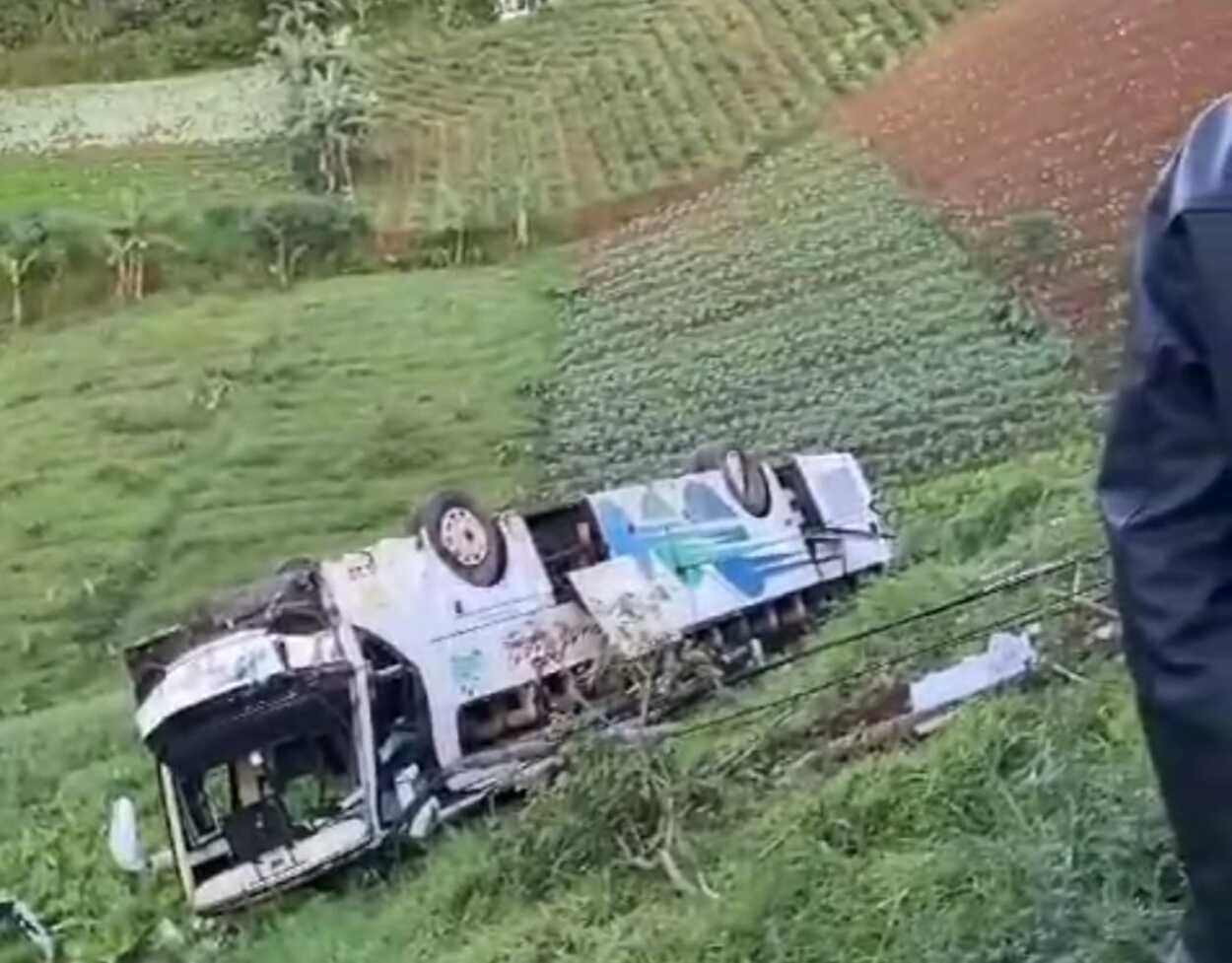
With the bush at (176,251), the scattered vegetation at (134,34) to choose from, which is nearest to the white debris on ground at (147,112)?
the scattered vegetation at (134,34)

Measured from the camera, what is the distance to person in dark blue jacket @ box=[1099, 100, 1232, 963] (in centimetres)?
67

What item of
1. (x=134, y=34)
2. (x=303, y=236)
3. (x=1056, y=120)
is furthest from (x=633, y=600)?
(x=134, y=34)

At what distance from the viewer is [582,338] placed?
5559 millimetres

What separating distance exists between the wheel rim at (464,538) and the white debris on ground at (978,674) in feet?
3.30

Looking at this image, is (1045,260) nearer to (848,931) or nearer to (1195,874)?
(848,931)

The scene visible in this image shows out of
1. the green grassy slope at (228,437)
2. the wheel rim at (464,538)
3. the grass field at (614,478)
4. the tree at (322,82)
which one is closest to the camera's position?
the grass field at (614,478)

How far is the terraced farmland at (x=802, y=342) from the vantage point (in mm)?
4473

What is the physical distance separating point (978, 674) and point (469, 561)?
3.67 feet

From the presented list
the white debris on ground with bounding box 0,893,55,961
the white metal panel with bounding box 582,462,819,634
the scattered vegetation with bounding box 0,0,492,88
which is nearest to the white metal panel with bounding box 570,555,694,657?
the white metal panel with bounding box 582,462,819,634

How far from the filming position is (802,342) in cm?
516

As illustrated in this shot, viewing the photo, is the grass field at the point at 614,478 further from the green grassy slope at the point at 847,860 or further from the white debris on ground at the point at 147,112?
the white debris on ground at the point at 147,112

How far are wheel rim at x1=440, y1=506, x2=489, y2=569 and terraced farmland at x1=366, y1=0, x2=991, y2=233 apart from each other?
3138 millimetres

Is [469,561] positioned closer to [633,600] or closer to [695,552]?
[633,600]

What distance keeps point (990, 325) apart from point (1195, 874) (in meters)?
4.04
